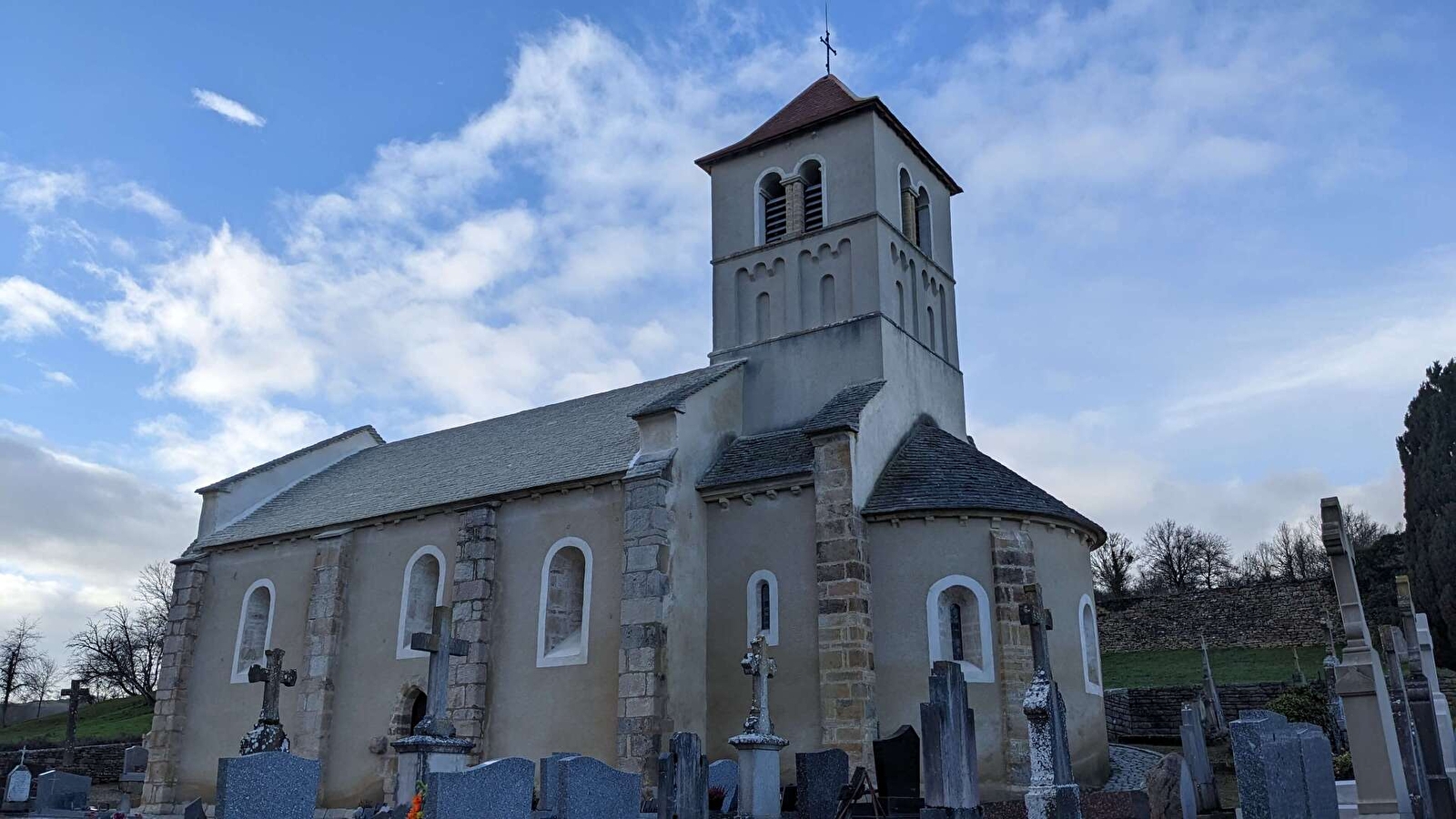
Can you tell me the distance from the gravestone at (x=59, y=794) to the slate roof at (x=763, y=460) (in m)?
11.8

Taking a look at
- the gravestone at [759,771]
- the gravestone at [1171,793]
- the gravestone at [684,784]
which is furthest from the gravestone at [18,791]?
the gravestone at [1171,793]

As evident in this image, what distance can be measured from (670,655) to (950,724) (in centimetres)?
821

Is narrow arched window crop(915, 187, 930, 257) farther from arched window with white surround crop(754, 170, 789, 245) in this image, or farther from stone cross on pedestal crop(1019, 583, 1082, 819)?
stone cross on pedestal crop(1019, 583, 1082, 819)

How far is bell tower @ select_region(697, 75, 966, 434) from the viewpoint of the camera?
20.5 m

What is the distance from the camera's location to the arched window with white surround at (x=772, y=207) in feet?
73.6

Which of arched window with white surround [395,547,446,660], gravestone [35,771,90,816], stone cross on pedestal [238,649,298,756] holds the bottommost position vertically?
gravestone [35,771,90,816]

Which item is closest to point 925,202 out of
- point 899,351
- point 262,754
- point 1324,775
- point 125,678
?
point 899,351

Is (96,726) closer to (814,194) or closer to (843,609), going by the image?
(814,194)

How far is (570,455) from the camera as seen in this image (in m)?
21.4

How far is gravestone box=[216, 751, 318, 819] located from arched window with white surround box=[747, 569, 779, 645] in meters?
12.1

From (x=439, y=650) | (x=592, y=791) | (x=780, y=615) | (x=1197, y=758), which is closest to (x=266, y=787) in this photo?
(x=592, y=791)

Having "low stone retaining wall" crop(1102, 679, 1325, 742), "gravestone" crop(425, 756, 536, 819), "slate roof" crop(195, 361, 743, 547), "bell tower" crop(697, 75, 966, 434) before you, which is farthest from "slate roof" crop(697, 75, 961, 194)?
"gravestone" crop(425, 756, 536, 819)

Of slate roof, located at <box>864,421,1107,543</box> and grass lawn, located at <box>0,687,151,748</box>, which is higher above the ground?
slate roof, located at <box>864,421,1107,543</box>

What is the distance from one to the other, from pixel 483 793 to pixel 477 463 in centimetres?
1757
